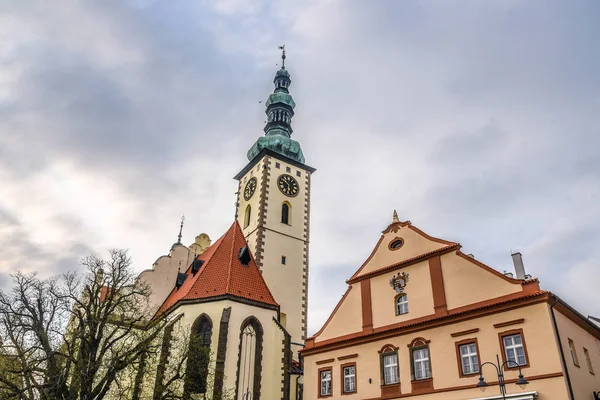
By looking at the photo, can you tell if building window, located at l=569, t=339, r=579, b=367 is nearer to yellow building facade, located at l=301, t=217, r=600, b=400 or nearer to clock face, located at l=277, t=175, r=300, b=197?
yellow building facade, located at l=301, t=217, r=600, b=400

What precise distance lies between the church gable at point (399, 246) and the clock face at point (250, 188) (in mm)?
17403

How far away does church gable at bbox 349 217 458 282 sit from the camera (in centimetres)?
2050

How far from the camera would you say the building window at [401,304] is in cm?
2027

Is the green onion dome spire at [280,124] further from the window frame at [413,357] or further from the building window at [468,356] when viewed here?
the building window at [468,356]

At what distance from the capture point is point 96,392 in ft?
52.1

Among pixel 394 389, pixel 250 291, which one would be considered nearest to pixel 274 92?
pixel 250 291

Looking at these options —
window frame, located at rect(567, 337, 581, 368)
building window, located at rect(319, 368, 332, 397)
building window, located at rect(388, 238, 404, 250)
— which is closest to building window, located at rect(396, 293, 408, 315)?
building window, located at rect(388, 238, 404, 250)

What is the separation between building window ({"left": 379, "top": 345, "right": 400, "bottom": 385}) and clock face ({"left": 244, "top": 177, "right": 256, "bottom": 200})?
20829mm

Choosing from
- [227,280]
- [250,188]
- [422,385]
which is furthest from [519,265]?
[250,188]

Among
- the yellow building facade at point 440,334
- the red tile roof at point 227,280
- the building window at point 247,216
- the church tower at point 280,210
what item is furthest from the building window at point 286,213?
the yellow building facade at point 440,334

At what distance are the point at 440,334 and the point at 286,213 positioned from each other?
20.2 m

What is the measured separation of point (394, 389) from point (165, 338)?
32.7ft

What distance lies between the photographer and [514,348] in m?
16.4

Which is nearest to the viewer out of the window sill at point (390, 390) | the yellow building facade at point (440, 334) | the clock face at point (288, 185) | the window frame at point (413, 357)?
the yellow building facade at point (440, 334)
